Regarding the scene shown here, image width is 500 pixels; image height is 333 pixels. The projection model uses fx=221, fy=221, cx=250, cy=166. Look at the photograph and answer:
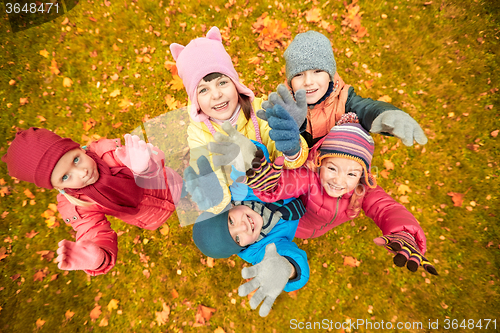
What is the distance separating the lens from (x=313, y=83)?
2719 mm

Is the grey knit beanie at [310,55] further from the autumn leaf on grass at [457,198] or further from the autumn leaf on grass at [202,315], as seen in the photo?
the autumn leaf on grass at [202,315]

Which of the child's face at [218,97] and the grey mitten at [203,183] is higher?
the child's face at [218,97]

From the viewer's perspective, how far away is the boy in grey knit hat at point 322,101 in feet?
6.79

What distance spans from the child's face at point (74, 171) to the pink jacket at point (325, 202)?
5.64ft

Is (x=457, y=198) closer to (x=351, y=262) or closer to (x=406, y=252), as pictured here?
(x=351, y=262)

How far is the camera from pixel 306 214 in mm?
3031

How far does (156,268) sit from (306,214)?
2.93m

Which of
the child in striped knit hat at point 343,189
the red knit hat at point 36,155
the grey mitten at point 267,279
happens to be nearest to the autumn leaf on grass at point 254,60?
the child in striped knit hat at point 343,189

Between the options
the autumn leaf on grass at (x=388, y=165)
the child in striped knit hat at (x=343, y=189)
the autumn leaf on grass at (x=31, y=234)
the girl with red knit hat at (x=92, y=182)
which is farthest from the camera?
the autumn leaf on grass at (x=388, y=165)

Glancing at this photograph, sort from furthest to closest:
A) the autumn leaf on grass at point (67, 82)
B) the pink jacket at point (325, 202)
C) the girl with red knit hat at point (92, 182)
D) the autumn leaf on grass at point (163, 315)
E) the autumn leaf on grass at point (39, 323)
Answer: the autumn leaf on grass at point (67, 82)
the autumn leaf on grass at point (163, 315)
the autumn leaf on grass at point (39, 323)
the pink jacket at point (325, 202)
the girl with red knit hat at point (92, 182)

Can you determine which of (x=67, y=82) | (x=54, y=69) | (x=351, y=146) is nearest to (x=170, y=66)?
(x=67, y=82)

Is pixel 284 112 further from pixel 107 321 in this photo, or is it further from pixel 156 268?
pixel 107 321

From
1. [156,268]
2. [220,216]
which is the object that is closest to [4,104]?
[156,268]

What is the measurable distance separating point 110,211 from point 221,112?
1.74 m
